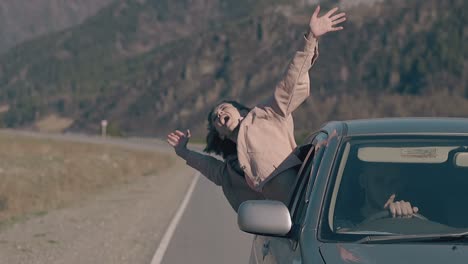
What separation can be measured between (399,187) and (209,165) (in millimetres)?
2110

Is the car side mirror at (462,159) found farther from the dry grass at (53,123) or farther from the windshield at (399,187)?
the dry grass at (53,123)

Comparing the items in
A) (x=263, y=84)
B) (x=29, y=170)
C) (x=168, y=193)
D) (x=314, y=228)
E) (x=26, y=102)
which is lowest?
(x=26, y=102)

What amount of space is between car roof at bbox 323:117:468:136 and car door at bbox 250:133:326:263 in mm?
195

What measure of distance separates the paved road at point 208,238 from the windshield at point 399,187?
23.4ft

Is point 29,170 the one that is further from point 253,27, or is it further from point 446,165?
point 253,27

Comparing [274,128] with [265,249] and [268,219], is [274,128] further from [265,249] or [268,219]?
[268,219]

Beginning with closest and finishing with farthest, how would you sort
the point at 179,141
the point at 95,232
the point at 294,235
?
the point at 294,235, the point at 179,141, the point at 95,232

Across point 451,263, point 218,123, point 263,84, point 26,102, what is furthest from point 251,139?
point 26,102

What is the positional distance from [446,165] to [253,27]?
133508 mm

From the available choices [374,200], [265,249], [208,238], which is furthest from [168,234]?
[374,200]

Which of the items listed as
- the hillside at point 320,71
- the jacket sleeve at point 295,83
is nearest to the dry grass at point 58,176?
the jacket sleeve at point 295,83

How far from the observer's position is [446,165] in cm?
557

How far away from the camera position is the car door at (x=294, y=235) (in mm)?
Answer: 5230

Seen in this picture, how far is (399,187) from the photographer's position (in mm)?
5488
